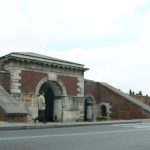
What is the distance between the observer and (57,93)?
29.7m

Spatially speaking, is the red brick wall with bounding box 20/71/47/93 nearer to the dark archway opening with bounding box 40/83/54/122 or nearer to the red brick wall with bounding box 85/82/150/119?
the dark archway opening with bounding box 40/83/54/122

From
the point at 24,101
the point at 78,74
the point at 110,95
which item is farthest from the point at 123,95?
the point at 24,101

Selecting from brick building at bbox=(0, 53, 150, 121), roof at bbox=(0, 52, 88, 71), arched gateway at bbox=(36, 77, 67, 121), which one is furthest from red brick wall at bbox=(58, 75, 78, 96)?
roof at bbox=(0, 52, 88, 71)

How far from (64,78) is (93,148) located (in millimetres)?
19604

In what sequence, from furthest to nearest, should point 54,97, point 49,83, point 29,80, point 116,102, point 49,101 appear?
point 116,102 → point 49,101 → point 54,97 → point 49,83 → point 29,80

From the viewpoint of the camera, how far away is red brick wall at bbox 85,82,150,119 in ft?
102

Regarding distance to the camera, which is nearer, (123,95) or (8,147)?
(8,147)

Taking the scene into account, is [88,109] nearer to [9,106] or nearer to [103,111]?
[103,111]

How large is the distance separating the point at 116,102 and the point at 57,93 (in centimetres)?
Answer: 537

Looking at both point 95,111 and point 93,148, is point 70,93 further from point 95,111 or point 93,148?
point 93,148

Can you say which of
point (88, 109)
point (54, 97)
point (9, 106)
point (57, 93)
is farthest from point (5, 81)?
point (88, 109)

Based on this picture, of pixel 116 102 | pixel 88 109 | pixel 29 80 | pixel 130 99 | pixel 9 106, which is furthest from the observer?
pixel 88 109

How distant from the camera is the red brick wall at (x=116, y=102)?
31.1 m

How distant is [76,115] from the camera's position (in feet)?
98.6
